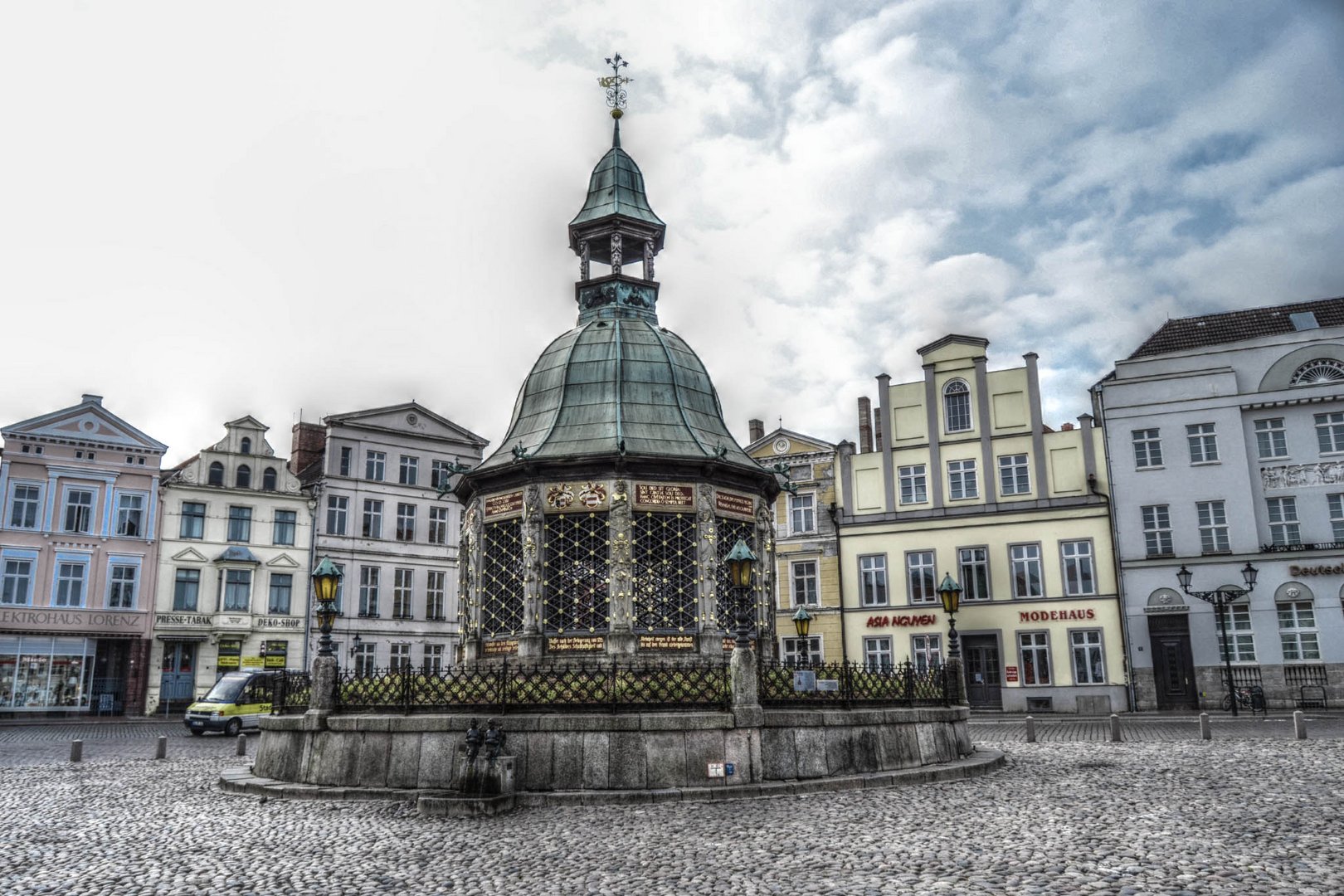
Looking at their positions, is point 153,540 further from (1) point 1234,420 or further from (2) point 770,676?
(1) point 1234,420

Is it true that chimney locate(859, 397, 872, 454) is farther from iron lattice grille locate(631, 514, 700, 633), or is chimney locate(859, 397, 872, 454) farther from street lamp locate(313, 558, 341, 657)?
street lamp locate(313, 558, 341, 657)

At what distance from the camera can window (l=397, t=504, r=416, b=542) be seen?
5319cm

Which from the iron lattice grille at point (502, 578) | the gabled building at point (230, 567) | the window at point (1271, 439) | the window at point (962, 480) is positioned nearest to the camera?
the iron lattice grille at point (502, 578)

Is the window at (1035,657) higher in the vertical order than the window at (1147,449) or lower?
lower

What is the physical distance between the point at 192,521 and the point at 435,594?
1179 centimetres

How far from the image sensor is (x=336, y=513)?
5131 cm

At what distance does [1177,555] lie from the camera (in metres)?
41.8

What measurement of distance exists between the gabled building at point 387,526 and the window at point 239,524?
10.1ft

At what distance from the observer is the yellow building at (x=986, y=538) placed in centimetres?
4269

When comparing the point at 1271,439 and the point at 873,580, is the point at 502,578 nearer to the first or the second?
the point at 873,580

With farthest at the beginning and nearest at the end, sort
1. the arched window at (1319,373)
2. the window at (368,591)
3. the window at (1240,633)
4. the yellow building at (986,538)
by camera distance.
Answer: the window at (368,591) < the yellow building at (986,538) < the arched window at (1319,373) < the window at (1240,633)

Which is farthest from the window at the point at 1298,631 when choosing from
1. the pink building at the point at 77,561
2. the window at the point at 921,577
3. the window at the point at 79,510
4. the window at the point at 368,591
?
the window at the point at 79,510

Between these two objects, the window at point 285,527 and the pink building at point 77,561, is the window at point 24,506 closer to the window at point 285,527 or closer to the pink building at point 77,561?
the pink building at point 77,561

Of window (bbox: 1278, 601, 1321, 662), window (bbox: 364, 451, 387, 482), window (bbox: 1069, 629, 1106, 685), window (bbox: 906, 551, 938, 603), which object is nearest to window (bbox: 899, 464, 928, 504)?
window (bbox: 906, 551, 938, 603)
